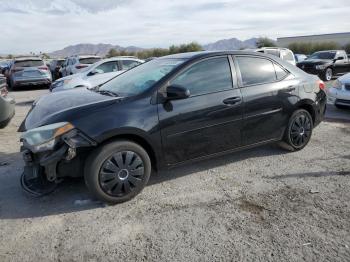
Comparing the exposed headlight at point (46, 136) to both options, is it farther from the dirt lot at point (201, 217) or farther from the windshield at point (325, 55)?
the windshield at point (325, 55)

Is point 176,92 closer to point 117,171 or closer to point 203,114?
point 203,114

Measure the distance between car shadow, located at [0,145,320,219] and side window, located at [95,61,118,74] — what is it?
6401 millimetres

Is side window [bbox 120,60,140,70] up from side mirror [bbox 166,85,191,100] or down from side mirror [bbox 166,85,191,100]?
up

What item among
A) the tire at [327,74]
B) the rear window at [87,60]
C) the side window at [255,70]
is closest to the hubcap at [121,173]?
the side window at [255,70]

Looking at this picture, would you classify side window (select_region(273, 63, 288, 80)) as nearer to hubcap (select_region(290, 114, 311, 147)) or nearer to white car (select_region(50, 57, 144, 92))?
hubcap (select_region(290, 114, 311, 147))

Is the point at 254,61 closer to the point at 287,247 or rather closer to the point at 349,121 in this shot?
the point at 287,247

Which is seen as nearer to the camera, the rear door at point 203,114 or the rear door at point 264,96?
the rear door at point 203,114

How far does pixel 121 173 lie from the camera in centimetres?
394

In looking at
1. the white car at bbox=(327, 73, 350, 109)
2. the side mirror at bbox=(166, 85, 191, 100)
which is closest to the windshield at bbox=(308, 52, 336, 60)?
the white car at bbox=(327, 73, 350, 109)

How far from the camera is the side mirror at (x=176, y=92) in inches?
159

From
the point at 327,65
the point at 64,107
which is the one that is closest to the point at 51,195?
the point at 64,107

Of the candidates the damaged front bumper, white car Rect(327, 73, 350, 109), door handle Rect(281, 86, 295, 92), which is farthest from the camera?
white car Rect(327, 73, 350, 109)

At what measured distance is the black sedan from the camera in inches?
149

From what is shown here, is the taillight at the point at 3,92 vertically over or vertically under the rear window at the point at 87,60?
under
